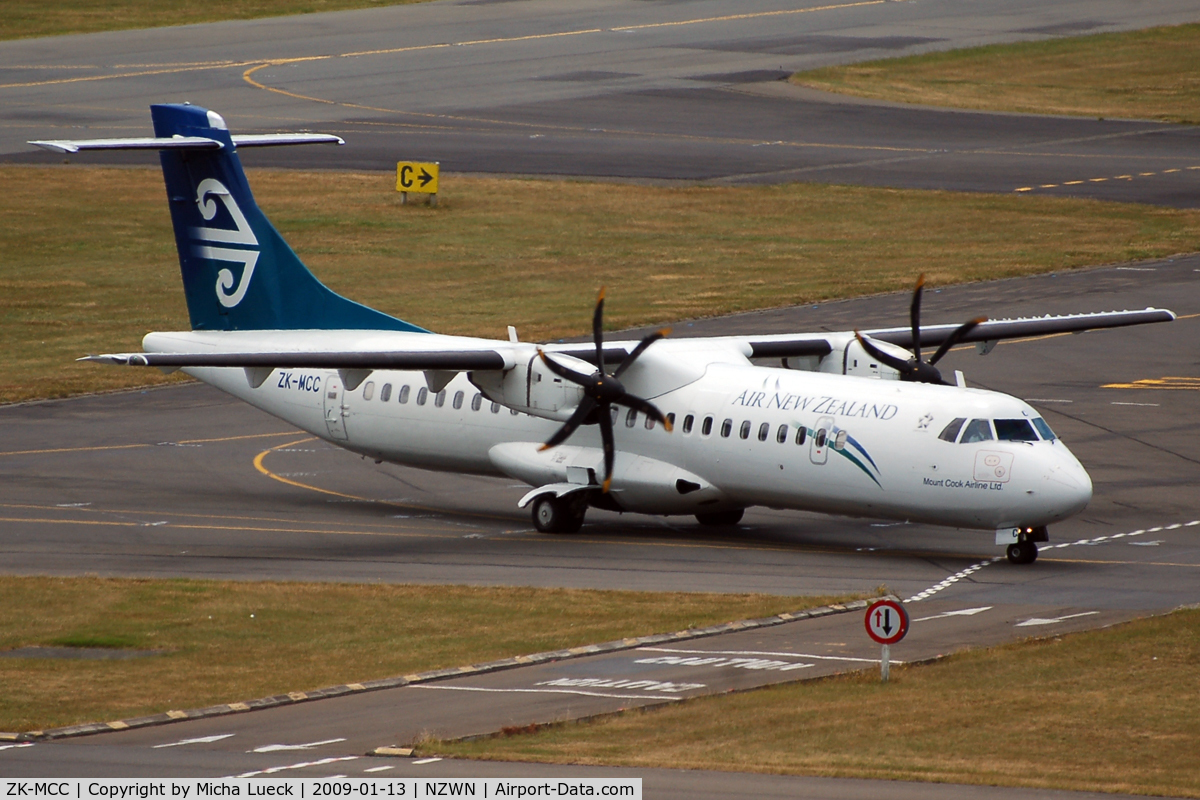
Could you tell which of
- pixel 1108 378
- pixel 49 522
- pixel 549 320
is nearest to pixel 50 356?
pixel 549 320

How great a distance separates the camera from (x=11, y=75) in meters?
96.9

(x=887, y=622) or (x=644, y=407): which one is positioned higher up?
(x=644, y=407)

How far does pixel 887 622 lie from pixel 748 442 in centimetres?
1066

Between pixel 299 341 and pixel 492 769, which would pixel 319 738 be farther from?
pixel 299 341

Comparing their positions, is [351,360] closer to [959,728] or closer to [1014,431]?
[1014,431]

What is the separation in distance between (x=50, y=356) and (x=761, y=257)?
25.6 m

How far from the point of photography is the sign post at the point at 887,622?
23328mm

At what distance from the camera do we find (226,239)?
4075 centimetres

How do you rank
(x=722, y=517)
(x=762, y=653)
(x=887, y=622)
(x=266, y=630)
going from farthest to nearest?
(x=722, y=517) < (x=266, y=630) < (x=762, y=653) < (x=887, y=622)

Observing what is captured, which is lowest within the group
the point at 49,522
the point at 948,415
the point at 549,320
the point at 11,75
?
the point at 49,522

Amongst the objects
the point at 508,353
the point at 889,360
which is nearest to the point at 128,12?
the point at 508,353

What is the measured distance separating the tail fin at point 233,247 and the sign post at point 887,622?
18.8 meters

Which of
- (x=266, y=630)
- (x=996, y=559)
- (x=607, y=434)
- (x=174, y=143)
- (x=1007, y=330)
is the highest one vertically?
(x=174, y=143)

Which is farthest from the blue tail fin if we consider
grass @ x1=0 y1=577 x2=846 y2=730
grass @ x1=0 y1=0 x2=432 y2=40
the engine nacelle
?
grass @ x1=0 y1=0 x2=432 y2=40
